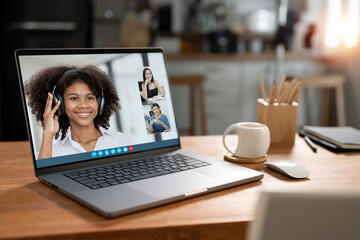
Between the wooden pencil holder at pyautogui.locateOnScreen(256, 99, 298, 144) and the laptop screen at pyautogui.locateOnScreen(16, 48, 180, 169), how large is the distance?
33 cm

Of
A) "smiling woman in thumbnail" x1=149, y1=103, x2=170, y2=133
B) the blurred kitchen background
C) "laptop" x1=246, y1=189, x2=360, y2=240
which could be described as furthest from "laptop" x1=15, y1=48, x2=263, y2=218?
the blurred kitchen background

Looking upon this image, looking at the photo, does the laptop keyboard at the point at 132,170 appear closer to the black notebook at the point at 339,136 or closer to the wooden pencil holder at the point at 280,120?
the wooden pencil holder at the point at 280,120

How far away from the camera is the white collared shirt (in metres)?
0.90

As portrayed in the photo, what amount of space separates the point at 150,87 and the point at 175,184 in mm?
326

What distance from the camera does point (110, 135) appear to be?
983mm

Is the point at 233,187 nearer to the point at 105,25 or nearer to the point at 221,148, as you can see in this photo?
the point at 221,148

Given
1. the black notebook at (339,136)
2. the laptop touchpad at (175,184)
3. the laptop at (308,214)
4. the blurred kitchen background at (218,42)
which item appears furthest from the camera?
the blurred kitchen background at (218,42)

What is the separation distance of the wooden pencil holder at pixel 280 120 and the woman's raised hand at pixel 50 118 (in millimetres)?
648

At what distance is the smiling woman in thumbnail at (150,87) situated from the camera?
1055 mm

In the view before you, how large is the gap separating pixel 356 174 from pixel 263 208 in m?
0.63

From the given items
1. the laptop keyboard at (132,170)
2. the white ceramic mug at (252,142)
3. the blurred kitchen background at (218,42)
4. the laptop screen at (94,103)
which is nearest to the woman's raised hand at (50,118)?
the laptop screen at (94,103)

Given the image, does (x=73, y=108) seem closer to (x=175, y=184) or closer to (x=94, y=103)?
(x=94, y=103)

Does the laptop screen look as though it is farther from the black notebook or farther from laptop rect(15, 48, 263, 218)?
the black notebook

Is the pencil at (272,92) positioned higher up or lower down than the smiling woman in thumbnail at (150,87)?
lower down
